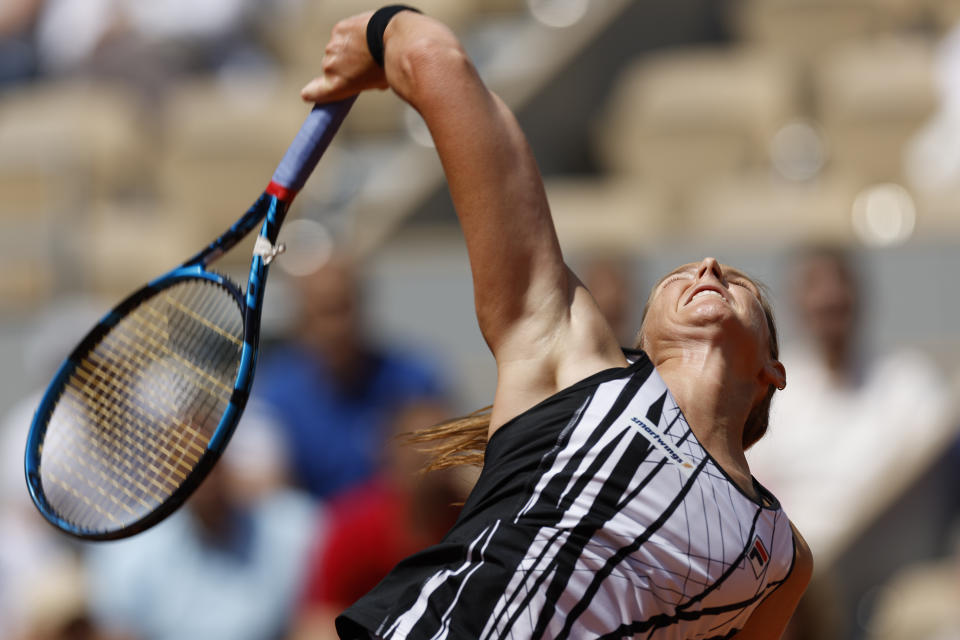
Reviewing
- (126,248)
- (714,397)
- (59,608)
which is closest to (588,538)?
(714,397)

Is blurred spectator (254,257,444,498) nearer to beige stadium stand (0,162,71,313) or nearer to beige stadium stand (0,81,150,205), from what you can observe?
beige stadium stand (0,162,71,313)

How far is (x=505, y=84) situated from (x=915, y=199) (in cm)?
226

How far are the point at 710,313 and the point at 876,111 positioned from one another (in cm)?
514

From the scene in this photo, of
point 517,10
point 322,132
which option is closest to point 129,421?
point 322,132

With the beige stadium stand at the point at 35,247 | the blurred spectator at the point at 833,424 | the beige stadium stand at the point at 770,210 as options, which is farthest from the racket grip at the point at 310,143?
the beige stadium stand at the point at 35,247

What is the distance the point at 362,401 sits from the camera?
478 cm

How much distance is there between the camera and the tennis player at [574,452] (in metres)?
1.86

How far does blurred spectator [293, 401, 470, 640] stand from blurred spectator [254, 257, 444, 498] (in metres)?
0.45

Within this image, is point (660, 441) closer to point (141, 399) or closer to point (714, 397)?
point (714, 397)

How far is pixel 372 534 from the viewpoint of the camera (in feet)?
13.4

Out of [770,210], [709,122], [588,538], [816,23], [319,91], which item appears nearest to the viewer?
[588,538]

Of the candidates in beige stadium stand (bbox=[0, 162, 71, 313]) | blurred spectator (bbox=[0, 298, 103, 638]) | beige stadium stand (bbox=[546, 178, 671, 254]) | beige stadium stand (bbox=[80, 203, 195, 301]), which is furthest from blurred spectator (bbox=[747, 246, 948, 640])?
beige stadium stand (bbox=[0, 162, 71, 313])

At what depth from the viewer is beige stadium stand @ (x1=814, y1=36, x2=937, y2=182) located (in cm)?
681

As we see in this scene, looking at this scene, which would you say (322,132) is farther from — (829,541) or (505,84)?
(505,84)
